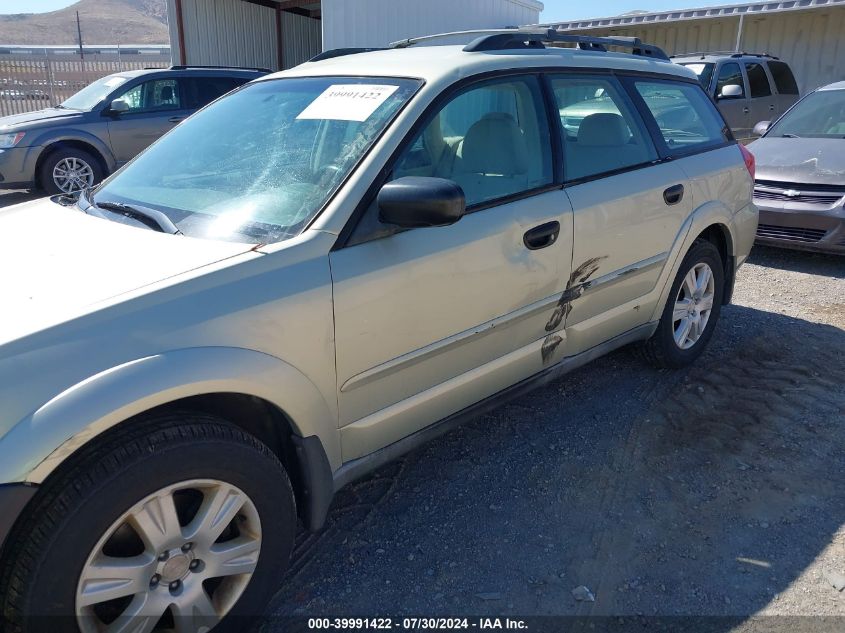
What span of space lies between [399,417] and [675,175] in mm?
2135

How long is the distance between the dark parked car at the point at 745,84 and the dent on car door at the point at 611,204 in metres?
7.53

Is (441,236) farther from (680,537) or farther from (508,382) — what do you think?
(680,537)

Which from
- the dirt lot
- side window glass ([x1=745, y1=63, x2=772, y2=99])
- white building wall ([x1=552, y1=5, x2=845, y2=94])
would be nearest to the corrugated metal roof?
white building wall ([x1=552, y1=5, x2=845, y2=94])

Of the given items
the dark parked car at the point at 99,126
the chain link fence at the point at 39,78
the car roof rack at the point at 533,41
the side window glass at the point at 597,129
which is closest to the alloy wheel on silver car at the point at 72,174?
the dark parked car at the point at 99,126

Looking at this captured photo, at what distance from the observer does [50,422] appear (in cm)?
173

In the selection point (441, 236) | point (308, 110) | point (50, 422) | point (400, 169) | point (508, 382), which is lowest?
point (508, 382)

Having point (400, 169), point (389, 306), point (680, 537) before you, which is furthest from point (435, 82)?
point (680, 537)

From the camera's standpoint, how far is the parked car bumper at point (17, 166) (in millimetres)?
8836

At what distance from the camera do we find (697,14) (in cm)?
1442

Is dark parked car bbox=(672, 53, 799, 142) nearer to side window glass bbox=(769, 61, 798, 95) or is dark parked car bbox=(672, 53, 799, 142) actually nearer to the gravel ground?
side window glass bbox=(769, 61, 798, 95)

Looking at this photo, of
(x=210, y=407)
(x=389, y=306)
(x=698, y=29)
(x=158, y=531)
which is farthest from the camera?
(x=698, y=29)

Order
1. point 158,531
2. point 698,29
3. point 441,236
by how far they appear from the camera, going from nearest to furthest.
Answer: point 158,531 → point 441,236 → point 698,29

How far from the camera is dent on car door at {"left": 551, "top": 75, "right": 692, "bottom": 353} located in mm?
3273

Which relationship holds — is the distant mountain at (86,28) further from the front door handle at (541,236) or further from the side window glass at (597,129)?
the front door handle at (541,236)
